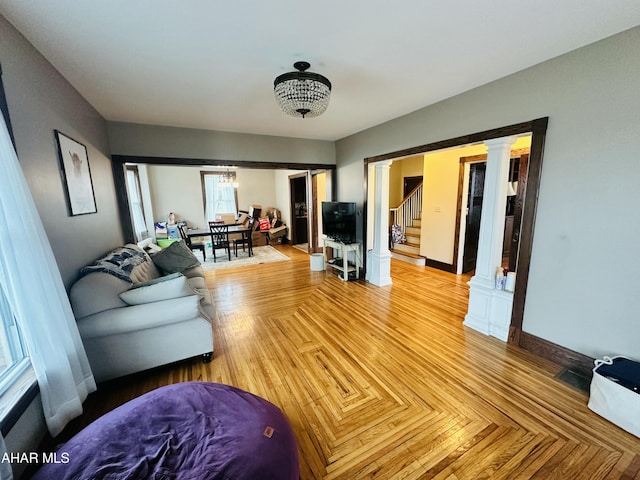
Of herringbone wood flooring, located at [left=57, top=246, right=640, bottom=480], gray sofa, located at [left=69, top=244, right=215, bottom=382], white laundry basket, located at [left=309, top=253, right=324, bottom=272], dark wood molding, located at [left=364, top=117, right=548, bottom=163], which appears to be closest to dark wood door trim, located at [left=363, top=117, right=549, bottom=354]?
dark wood molding, located at [left=364, top=117, right=548, bottom=163]

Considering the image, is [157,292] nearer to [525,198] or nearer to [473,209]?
[525,198]

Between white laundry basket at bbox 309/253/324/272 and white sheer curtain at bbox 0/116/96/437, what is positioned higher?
white sheer curtain at bbox 0/116/96/437

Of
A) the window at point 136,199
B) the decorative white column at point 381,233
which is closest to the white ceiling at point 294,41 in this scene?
the decorative white column at point 381,233

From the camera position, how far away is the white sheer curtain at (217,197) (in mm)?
7887

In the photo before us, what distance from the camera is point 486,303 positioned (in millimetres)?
2635

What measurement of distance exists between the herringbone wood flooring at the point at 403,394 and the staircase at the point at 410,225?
2.51m

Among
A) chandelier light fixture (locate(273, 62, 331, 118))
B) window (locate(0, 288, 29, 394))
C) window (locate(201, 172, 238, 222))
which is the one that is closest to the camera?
window (locate(0, 288, 29, 394))

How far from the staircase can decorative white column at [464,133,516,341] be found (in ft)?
8.87

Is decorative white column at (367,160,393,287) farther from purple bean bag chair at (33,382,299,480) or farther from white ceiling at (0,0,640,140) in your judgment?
purple bean bag chair at (33,382,299,480)

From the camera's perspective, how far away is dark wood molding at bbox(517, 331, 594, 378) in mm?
1998

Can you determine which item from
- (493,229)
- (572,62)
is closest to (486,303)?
(493,229)

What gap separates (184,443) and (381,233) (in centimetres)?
350

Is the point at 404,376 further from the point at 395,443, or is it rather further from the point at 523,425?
the point at 523,425

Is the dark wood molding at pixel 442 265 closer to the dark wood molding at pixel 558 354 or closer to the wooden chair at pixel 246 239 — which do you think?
the dark wood molding at pixel 558 354
